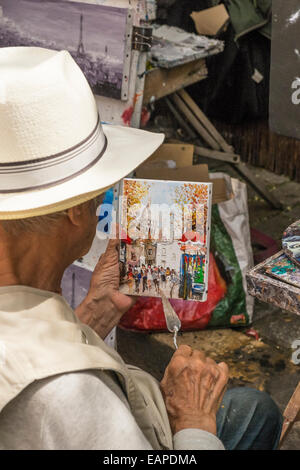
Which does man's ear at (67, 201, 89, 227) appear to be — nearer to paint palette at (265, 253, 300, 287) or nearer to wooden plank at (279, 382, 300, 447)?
paint palette at (265, 253, 300, 287)

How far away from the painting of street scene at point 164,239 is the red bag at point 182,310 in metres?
0.97

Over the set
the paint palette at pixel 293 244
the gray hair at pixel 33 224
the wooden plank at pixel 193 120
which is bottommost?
the paint palette at pixel 293 244

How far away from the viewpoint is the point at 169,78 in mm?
3443

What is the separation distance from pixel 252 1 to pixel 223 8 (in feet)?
0.67

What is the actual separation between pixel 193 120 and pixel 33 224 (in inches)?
110

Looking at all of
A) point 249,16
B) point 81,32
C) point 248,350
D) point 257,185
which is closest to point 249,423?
point 248,350

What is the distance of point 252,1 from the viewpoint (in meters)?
4.16

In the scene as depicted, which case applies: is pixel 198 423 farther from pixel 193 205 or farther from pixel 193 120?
pixel 193 120

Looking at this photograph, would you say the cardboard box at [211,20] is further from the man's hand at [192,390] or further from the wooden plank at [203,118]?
the man's hand at [192,390]

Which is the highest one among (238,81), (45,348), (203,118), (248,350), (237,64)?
(237,64)

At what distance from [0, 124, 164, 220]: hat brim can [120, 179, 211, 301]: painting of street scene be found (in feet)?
1.53

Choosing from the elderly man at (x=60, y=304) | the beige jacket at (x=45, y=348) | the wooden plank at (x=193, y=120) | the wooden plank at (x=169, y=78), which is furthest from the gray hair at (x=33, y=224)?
the wooden plank at (x=193, y=120)

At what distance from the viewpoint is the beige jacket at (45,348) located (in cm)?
108

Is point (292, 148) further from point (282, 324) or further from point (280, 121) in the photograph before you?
point (280, 121)
